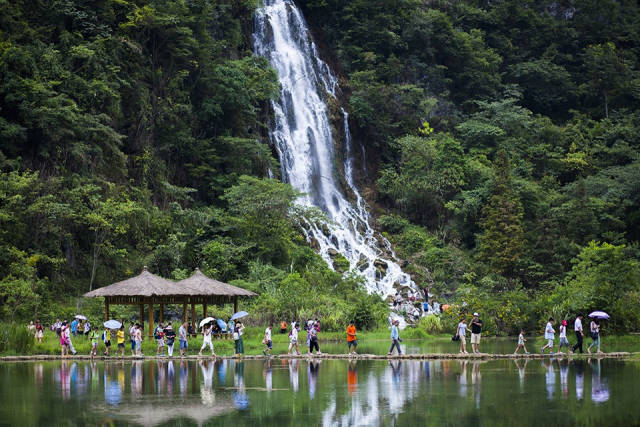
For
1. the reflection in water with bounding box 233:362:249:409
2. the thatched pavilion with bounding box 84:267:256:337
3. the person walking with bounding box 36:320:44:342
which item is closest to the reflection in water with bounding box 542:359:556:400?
the reflection in water with bounding box 233:362:249:409

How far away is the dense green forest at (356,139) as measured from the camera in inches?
1462

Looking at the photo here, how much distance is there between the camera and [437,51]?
64.8 m

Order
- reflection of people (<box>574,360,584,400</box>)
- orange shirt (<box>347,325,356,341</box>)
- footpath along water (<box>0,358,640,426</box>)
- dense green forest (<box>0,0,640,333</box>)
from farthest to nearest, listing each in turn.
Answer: dense green forest (<box>0,0,640,333</box>), orange shirt (<box>347,325,356,341</box>), reflection of people (<box>574,360,584,400</box>), footpath along water (<box>0,358,640,426</box>)

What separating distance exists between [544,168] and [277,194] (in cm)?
2320

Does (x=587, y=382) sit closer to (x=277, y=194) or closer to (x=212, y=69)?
(x=277, y=194)

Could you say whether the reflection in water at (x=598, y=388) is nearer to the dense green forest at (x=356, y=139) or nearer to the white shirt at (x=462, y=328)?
the white shirt at (x=462, y=328)

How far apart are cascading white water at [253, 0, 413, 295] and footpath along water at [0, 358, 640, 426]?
2249 centimetres

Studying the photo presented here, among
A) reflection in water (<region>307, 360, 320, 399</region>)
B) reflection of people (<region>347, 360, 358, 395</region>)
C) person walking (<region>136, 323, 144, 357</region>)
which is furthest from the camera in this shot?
person walking (<region>136, 323, 144, 357</region>)

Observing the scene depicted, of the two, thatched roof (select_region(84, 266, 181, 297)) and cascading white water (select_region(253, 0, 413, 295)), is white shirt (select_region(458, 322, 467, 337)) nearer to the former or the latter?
thatched roof (select_region(84, 266, 181, 297))

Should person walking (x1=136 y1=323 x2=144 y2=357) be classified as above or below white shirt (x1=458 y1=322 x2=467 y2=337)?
below

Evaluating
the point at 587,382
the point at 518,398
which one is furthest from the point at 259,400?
the point at 587,382

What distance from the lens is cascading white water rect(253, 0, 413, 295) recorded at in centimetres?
4809

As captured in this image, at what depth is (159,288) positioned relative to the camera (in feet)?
98.9

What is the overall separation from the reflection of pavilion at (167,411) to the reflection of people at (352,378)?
3.20m
